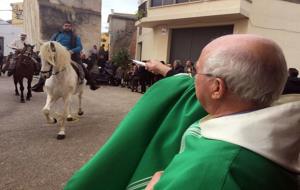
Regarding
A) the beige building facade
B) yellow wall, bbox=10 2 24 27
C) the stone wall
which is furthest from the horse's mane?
yellow wall, bbox=10 2 24 27

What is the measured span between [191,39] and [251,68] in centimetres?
1772

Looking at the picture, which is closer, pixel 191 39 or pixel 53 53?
pixel 53 53

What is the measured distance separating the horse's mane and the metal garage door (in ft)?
36.3

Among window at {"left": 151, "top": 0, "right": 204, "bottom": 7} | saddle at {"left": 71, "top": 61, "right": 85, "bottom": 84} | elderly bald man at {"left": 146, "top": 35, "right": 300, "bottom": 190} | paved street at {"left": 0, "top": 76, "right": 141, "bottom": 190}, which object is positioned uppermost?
window at {"left": 151, "top": 0, "right": 204, "bottom": 7}

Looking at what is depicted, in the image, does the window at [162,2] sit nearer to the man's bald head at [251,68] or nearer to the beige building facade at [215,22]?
the beige building facade at [215,22]

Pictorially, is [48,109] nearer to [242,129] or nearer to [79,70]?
[79,70]

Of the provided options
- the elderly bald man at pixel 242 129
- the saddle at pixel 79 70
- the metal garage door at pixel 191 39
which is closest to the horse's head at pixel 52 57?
the saddle at pixel 79 70

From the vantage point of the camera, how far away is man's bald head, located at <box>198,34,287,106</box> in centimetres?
129

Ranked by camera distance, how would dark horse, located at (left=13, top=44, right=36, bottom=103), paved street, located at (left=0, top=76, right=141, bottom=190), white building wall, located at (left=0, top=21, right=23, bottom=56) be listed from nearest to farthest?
paved street, located at (left=0, top=76, right=141, bottom=190)
dark horse, located at (left=13, top=44, right=36, bottom=103)
white building wall, located at (left=0, top=21, right=23, bottom=56)

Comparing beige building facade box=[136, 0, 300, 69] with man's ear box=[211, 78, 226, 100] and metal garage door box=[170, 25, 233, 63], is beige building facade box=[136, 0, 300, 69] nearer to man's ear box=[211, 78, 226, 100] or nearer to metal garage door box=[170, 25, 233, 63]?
metal garage door box=[170, 25, 233, 63]

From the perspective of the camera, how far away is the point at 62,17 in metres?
29.5

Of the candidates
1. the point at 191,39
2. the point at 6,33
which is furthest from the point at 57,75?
the point at 6,33

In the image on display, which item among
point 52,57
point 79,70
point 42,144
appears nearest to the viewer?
point 42,144

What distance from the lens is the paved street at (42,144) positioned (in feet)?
15.5
